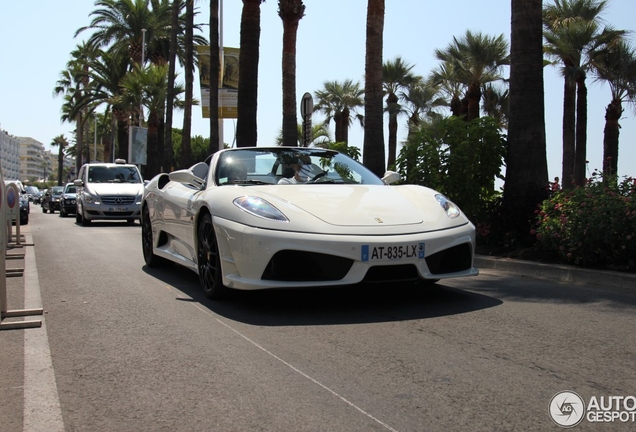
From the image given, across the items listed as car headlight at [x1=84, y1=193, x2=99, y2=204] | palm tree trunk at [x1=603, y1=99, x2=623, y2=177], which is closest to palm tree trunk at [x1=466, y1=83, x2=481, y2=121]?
palm tree trunk at [x1=603, y1=99, x2=623, y2=177]

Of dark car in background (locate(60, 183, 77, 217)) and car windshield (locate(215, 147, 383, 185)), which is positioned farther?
dark car in background (locate(60, 183, 77, 217))

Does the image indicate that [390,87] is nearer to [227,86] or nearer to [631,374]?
[227,86]

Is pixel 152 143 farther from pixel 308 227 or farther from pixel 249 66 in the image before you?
pixel 308 227

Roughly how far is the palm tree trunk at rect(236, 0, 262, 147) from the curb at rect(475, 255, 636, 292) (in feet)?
32.5

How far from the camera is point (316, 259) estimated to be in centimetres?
516

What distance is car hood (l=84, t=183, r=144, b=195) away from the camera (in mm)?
19750

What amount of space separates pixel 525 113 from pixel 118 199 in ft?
43.5

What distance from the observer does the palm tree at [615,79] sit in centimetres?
2750

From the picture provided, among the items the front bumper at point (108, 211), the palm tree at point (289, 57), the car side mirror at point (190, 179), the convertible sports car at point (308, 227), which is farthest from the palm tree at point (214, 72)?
the car side mirror at point (190, 179)

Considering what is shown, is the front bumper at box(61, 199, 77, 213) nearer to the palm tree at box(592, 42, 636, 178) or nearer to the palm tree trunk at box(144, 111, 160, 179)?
the palm tree trunk at box(144, 111, 160, 179)

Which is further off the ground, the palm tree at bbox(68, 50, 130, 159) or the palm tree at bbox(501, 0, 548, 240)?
the palm tree at bbox(68, 50, 130, 159)

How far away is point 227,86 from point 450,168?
18.9 meters

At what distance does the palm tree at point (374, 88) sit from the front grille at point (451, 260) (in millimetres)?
8854

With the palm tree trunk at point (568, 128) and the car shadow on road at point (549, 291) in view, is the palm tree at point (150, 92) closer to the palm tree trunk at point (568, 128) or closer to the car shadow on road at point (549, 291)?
the palm tree trunk at point (568, 128)
